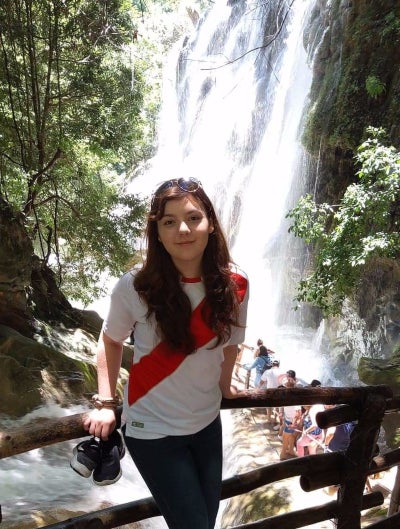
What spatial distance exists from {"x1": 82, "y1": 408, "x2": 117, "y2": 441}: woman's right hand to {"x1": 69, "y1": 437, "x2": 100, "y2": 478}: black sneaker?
0.11 feet

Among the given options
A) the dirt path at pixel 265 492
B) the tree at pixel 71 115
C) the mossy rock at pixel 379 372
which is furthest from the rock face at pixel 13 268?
the mossy rock at pixel 379 372

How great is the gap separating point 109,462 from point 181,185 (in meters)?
0.86

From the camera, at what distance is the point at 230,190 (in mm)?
17516

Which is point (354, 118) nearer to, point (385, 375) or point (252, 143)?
point (385, 375)

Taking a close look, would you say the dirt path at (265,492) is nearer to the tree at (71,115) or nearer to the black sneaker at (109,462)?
the black sneaker at (109,462)

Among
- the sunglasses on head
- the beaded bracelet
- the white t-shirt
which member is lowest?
the beaded bracelet

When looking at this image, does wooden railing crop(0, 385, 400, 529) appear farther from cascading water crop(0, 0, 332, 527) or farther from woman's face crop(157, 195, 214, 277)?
cascading water crop(0, 0, 332, 527)

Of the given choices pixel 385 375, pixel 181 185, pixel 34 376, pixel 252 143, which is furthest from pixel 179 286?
pixel 252 143

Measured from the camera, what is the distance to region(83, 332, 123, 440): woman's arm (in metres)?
1.43

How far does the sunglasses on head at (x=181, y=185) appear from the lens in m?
1.53

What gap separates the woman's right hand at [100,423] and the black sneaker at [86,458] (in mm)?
32

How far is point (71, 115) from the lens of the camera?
942 cm

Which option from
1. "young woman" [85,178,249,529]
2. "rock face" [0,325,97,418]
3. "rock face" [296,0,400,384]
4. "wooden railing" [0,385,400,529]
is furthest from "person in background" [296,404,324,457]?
"rock face" [296,0,400,384]

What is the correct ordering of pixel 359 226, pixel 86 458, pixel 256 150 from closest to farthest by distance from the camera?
pixel 86 458
pixel 359 226
pixel 256 150
